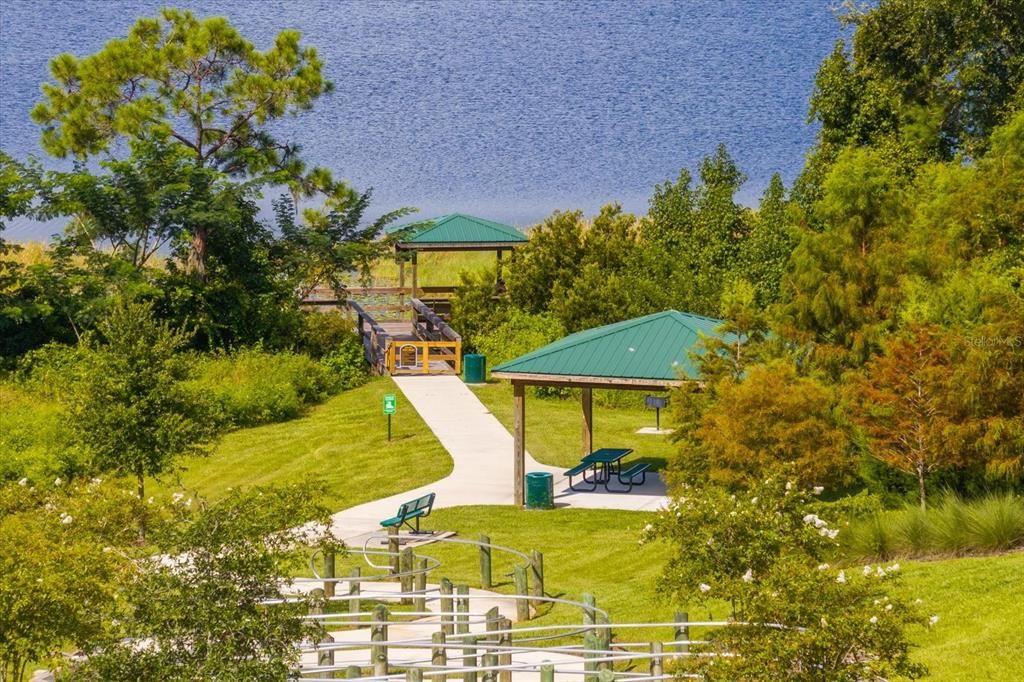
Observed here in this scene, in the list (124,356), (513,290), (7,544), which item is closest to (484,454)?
(124,356)

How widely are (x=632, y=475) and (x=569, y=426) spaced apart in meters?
6.97

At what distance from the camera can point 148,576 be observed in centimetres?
1273

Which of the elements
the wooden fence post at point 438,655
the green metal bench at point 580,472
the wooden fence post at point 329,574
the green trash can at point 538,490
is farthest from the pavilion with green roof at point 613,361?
the wooden fence post at point 438,655

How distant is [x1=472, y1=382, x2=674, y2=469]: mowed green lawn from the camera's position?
3384 cm

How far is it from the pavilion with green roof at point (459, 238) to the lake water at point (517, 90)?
5845cm

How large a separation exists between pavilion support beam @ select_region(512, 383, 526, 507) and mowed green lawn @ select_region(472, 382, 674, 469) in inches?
145

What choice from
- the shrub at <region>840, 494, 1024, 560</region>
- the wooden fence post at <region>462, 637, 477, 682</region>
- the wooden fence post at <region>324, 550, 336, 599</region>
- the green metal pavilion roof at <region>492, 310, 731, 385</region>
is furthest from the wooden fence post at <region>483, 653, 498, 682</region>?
the green metal pavilion roof at <region>492, 310, 731, 385</region>

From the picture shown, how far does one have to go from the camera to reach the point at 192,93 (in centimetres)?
5209

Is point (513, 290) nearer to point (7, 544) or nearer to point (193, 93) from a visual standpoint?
point (193, 93)

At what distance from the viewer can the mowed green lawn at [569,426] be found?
3384 centimetres

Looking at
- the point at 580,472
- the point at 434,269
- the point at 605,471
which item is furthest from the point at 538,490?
the point at 434,269

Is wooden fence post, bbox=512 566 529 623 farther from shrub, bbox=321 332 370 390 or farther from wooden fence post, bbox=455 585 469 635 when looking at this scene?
shrub, bbox=321 332 370 390

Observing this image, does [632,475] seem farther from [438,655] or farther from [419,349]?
[419,349]

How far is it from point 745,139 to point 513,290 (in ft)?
256
